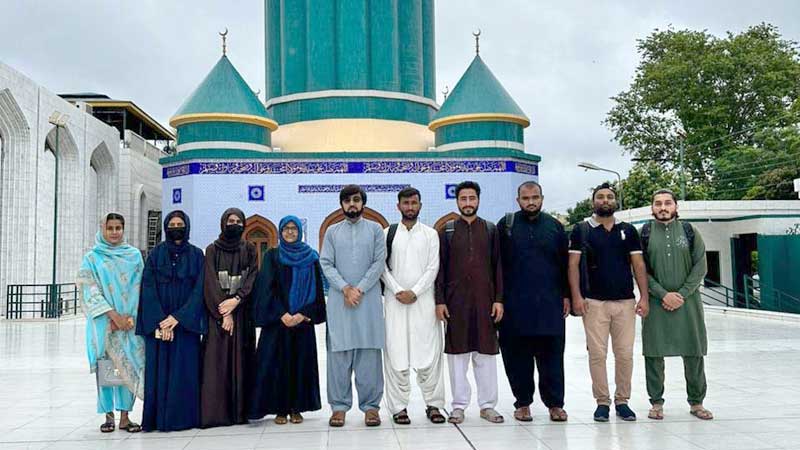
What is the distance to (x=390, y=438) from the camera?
393 centimetres

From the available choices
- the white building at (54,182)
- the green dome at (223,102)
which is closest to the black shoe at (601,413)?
the white building at (54,182)

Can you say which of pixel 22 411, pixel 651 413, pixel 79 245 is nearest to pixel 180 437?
pixel 22 411

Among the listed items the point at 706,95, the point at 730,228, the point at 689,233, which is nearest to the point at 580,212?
the point at 706,95

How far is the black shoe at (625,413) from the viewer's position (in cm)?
Answer: 426

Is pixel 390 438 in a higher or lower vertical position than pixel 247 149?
lower

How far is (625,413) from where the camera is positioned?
14.1 feet

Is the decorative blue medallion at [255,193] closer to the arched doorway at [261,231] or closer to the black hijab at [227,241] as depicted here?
the arched doorway at [261,231]

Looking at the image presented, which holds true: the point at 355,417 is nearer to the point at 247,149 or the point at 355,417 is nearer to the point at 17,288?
the point at 17,288

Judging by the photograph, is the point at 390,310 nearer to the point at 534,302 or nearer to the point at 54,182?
the point at 534,302

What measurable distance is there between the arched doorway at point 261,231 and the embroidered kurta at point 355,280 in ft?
34.0

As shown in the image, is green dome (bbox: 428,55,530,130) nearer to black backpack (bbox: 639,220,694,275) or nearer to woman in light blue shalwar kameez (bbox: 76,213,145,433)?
black backpack (bbox: 639,220,694,275)

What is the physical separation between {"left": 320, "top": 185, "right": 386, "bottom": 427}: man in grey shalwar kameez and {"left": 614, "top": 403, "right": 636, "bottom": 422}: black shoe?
1.41 meters

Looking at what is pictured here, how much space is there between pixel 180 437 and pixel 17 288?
1024 cm

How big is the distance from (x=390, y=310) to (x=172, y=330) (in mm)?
1267
